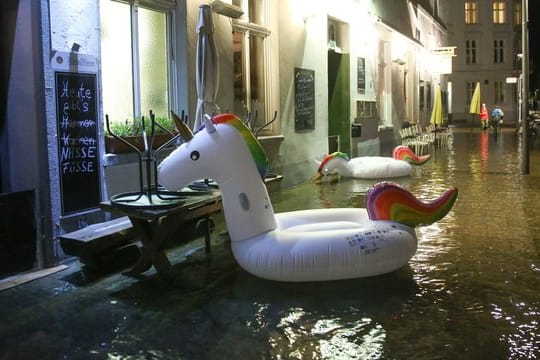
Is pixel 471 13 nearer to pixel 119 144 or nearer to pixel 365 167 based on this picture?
pixel 365 167

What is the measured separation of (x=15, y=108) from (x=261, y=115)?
Result: 250 inches

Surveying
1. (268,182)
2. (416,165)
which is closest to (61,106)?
(268,182)

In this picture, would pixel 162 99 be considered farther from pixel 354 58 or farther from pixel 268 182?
pixel 354 58

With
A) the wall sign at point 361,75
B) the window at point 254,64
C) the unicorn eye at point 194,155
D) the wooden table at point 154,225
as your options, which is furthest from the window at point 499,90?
the unicorn eye at point 194,155

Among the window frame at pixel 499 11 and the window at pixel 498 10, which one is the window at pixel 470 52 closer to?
the window frame at pixel 499 11

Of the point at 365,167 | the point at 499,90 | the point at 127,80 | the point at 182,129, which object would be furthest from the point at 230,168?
the point at 499,90

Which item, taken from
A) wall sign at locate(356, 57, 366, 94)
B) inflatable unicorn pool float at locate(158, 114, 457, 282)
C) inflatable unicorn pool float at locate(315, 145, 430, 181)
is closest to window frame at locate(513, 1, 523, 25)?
wall sign at locate(356, 57, 366, 94)

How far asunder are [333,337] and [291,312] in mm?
632

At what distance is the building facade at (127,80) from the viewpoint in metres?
6.62

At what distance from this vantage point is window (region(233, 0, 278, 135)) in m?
11.4

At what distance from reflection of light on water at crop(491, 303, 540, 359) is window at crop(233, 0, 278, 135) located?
22.7ft

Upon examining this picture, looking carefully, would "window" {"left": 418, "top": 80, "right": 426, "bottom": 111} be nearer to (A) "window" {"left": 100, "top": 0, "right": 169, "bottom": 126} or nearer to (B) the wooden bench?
(A) "window" {"left": 100, "top": 0, "right": 169, "bottom": 126}

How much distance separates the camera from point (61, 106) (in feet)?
22.2

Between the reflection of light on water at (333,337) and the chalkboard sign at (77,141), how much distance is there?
3.17 metres
